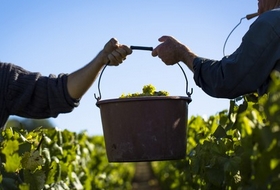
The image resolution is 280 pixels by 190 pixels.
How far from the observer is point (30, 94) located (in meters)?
4.64

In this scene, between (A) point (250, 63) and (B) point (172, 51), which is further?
(B) point (172, 51)

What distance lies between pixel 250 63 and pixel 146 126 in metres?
0.72

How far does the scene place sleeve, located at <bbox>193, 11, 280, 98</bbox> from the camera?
2.83 meters

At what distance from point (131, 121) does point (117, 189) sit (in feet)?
27.1

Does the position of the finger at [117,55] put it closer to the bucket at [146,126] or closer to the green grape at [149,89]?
the green grape at [149,89]

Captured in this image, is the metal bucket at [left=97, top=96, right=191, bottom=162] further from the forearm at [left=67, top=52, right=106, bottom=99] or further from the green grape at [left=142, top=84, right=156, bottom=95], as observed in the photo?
the forearm at [left=67, top=52, right=106, bottom=99]

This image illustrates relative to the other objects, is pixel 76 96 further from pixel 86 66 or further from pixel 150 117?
pixel 150 117

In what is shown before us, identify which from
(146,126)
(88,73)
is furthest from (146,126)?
(88,73)

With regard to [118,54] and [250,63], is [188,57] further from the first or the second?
[118,54]

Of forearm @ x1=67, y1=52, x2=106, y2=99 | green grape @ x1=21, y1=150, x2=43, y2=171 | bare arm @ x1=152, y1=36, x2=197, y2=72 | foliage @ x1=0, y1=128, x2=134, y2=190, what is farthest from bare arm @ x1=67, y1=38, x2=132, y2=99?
green grape @ x1=21, y1=150, x2=43, y2=171

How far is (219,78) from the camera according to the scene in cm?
300

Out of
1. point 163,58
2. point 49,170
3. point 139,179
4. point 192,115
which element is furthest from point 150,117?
point 139,179

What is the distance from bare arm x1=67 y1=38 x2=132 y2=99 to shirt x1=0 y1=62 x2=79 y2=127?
0.18ft

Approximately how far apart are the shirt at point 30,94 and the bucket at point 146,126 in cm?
133
